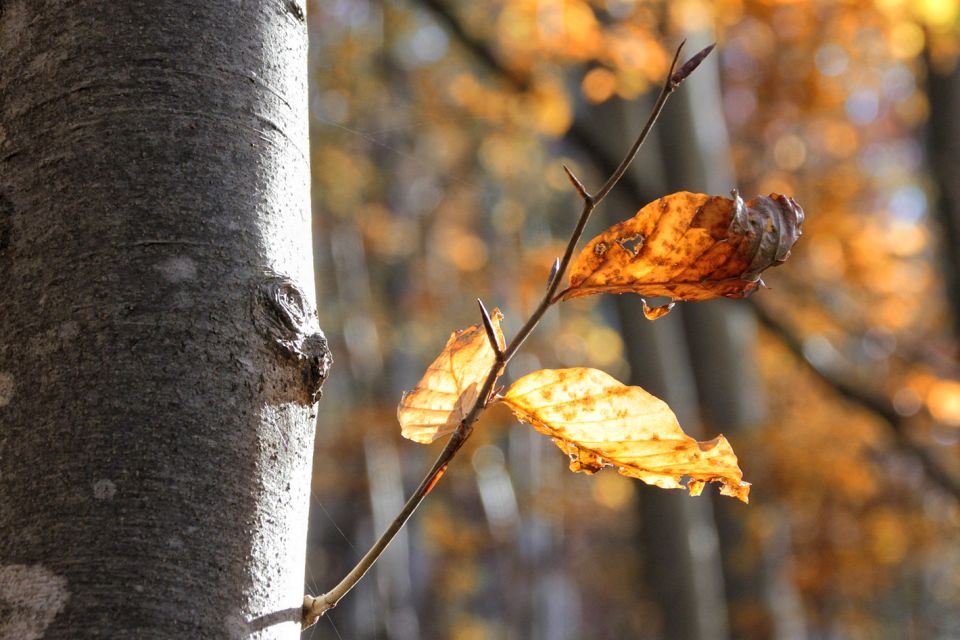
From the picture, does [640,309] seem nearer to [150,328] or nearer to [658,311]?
[658,311]

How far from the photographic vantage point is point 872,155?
12.7 metres

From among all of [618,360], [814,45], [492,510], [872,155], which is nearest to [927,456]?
[814,45]

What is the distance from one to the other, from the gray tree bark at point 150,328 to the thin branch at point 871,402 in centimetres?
310

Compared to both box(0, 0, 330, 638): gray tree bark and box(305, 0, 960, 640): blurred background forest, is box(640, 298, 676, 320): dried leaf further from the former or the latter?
box(0, 0, 330, 638): gray tree bark

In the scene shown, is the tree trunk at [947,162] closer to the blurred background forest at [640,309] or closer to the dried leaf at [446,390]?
the blurred background forest at [640,309]

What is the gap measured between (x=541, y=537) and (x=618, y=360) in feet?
7.69

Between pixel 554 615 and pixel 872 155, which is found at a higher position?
pixel 872 155

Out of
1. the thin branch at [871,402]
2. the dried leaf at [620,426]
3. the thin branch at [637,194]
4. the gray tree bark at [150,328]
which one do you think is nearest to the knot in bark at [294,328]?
the gray tree bark at [150,328]

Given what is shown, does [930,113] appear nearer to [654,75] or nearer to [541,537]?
[654,75]

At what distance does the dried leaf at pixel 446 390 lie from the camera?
54cm

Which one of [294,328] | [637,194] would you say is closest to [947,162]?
[637,194]

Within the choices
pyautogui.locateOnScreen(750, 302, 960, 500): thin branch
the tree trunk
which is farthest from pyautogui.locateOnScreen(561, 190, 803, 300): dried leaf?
the tree trunk

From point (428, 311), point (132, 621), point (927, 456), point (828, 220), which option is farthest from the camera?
point (428, 311)

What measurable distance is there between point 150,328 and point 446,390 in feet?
0.66
